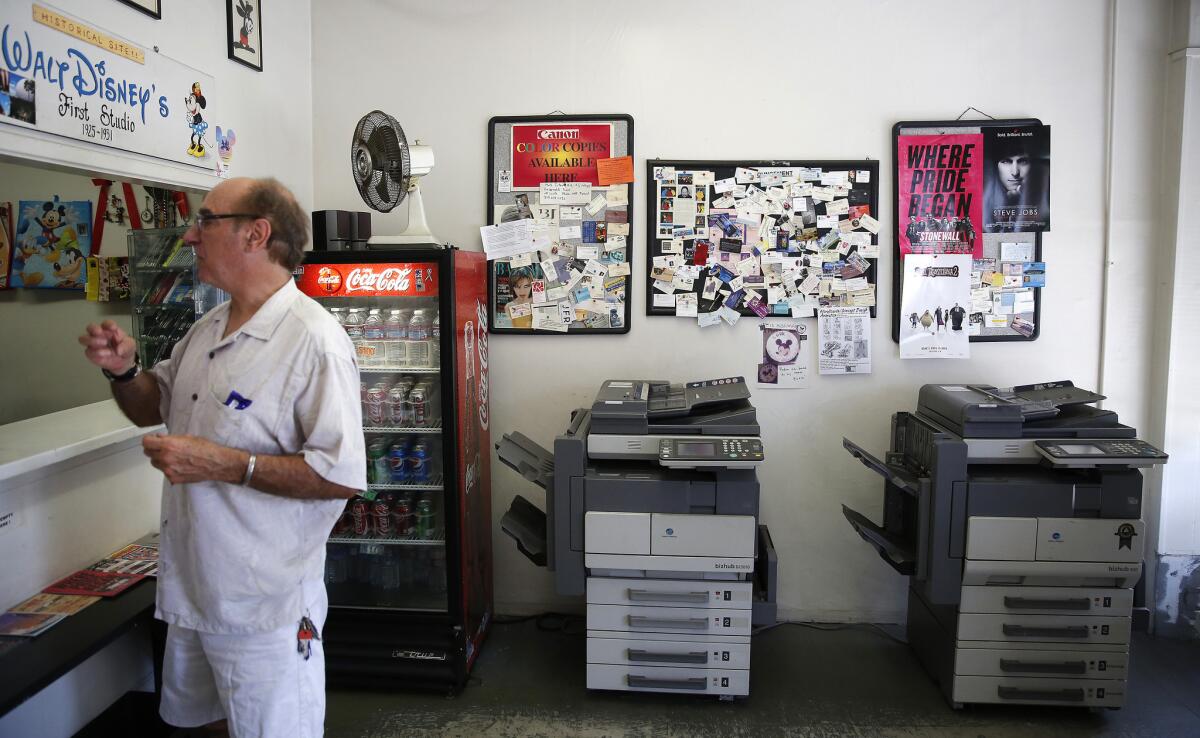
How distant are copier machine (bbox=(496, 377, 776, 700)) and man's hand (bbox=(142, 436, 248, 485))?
1.21 m

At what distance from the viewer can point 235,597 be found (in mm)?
1683

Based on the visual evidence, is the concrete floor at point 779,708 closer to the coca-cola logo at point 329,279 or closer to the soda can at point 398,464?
the soda can at point 398,464

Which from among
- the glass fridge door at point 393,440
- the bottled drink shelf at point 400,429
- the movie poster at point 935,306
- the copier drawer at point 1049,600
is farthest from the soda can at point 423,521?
the movie poster at point 935,306

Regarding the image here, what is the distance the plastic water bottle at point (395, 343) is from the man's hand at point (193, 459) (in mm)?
1360

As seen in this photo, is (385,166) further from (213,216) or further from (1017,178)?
(1017,178)

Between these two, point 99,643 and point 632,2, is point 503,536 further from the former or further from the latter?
point 632,2

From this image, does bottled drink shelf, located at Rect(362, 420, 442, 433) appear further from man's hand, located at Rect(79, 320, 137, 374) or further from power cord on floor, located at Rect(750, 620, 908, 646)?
power cord on floor, located at Rect(750, 620, 908, 646)

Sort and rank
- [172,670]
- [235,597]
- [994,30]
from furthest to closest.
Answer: [994,30] < [172,670] < [235,597]

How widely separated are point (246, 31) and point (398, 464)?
1.86 m

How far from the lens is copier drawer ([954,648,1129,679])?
107 inches

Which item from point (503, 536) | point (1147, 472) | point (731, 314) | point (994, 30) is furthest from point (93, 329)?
point (1147, 472)

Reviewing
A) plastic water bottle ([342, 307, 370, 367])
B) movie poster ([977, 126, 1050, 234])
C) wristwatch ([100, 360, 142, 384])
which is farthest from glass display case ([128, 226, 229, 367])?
movie poster ([977, 126, 1050, 234])

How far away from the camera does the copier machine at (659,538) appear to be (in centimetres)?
267

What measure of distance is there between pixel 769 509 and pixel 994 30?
2.36m
